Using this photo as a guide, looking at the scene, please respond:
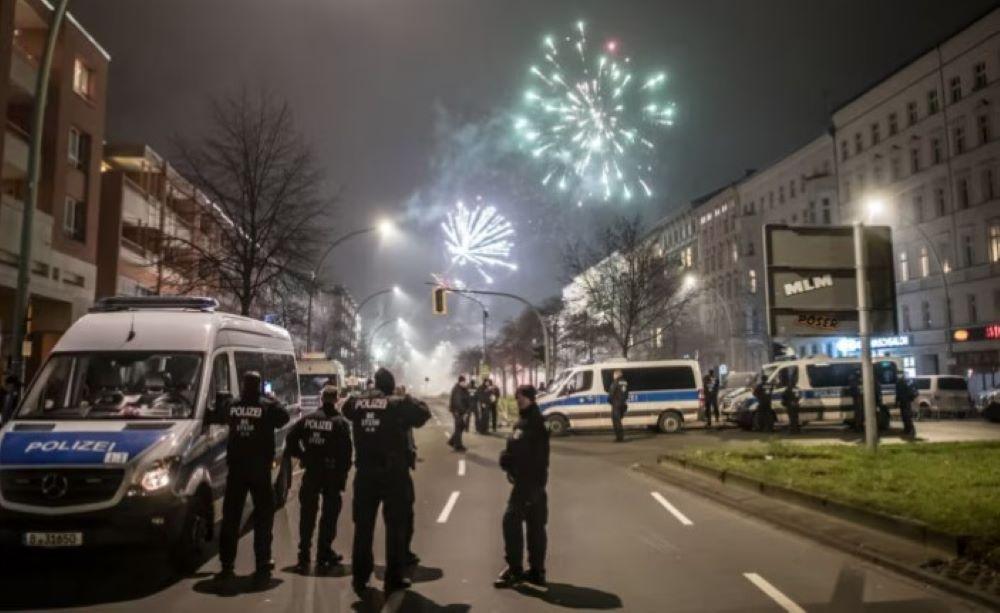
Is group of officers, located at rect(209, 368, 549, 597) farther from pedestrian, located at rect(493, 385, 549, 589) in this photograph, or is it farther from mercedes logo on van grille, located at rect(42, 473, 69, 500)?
mercedes logo on van grille, located at rect(42, 473, 69, 500)

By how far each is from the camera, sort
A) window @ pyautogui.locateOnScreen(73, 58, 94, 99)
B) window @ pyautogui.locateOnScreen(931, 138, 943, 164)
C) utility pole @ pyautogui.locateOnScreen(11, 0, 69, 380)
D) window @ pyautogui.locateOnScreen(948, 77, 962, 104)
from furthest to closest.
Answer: window @ pyautogui.locateOnScreen(931, 138, 943, 164)
window @ pyautogui.locateOnScreen(948, 77, 962, 104)
window @ pyautogui.locateOnScreen(73, 58, 94, 99)
utility pole @ pyautogui.locateOnScreen(11, 0, 69, 380)

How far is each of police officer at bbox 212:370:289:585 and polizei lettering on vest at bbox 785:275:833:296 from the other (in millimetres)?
A: 12460

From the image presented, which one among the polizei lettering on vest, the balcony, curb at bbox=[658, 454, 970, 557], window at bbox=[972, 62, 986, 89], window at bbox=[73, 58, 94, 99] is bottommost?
curb at bbox=[658, 454, 970, 557]

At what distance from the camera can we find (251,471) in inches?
318

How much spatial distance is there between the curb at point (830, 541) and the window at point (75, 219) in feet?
80.3

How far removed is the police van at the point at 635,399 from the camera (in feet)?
88.5

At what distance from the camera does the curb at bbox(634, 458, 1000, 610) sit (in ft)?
23.2

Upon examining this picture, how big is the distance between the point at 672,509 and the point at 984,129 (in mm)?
43954

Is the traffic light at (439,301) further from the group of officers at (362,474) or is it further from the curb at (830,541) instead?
the group of officers at (362,474)

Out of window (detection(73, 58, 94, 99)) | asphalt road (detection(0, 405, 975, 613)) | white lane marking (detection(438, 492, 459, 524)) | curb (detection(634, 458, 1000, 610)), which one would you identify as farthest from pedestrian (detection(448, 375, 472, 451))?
window (detection(73, 58, 94, 99))

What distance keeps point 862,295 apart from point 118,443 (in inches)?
573

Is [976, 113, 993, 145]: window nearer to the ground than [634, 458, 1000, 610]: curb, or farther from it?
farther from it

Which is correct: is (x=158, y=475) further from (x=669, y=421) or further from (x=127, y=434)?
(x=669, y=421)

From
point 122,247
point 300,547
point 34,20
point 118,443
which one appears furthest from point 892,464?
point 122,247
